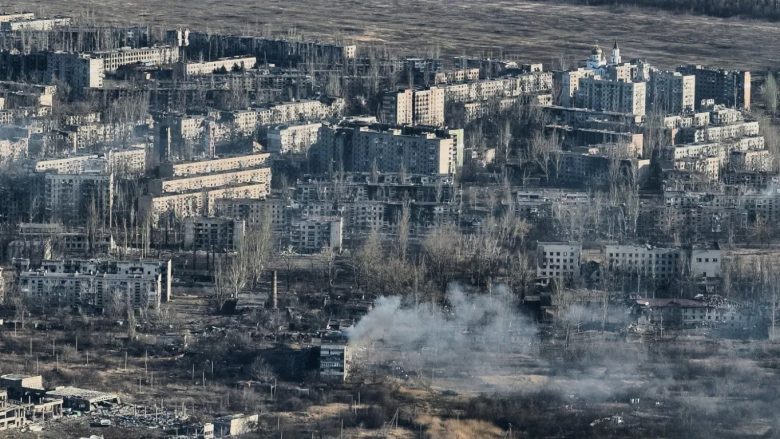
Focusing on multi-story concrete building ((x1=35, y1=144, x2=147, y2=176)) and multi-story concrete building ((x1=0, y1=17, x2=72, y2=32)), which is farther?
multi-story concrete building ((x1=0, y1=17, x2=72, y2=32))

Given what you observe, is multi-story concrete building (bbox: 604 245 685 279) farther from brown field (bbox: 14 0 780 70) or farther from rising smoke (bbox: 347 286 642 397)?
brown field (bbox: 14 0 780 70)

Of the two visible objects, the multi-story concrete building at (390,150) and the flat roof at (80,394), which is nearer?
the flat roof at (80,394)

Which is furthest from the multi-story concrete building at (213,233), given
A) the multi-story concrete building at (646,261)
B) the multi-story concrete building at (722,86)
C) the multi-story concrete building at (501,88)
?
the multi-story concrete building at (722,86)

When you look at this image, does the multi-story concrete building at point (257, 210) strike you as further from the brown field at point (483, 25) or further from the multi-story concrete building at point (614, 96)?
the brown field at point (483, 25)

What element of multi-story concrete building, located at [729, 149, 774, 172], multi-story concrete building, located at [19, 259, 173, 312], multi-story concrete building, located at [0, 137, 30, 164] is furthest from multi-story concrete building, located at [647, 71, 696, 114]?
multi-story concrete building, located at [19, 259, 173, 312]

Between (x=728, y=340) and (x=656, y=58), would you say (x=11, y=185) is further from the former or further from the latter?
(x=656, y=58)

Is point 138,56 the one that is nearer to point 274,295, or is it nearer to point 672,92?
point 672,92
